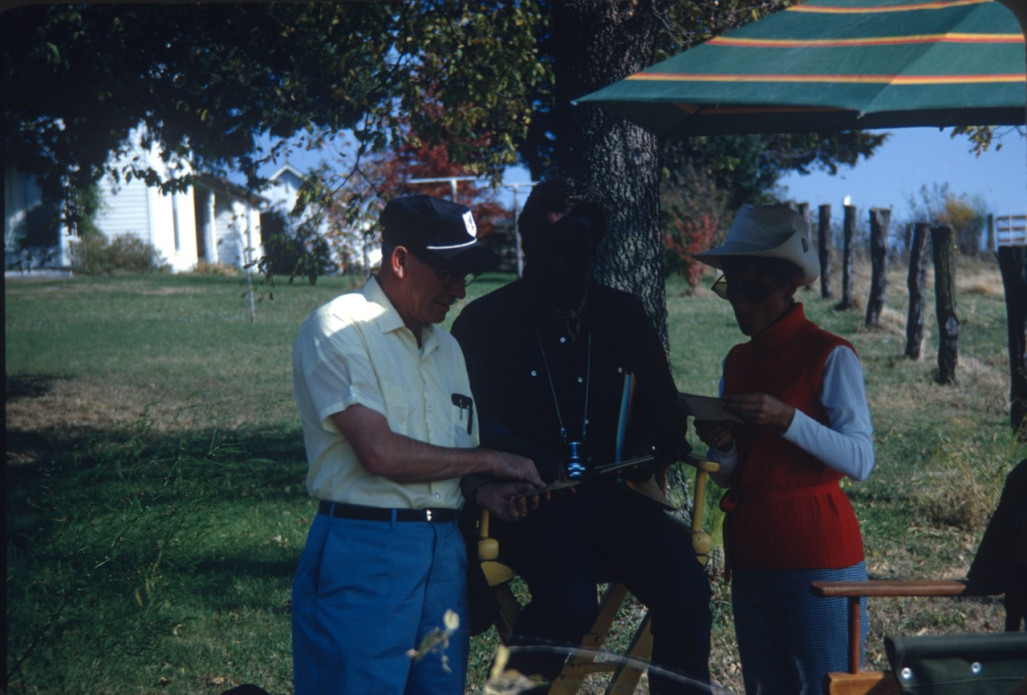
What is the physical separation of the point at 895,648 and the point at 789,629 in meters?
0.52

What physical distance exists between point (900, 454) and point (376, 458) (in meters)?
6.21

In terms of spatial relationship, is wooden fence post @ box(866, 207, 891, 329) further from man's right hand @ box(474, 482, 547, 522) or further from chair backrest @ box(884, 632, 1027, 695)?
chair backrest @ box(884, 632, 1027, 695)

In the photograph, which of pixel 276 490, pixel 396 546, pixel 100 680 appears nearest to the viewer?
pixel 396 546

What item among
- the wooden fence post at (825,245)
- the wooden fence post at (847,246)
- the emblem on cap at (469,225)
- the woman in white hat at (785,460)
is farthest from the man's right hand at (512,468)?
the wooden fence post at (825,245)

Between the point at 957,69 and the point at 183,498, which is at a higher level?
the point at 957,69

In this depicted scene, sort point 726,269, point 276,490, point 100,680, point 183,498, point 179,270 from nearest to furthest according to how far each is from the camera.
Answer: point 726,269, point 100,680, point 183,498, point 276,490, point 179,270

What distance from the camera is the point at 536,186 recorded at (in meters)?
3.23

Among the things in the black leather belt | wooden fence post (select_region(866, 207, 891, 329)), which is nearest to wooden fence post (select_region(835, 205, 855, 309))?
wooden fence post (select_region(866, 207, 891, 329))

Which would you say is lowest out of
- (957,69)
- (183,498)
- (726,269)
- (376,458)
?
(183,498)

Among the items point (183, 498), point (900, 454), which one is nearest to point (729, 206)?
point (900, 454)

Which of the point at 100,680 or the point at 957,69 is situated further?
the point at 100,680

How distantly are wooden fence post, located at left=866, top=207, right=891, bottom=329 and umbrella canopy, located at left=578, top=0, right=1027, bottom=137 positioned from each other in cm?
1208

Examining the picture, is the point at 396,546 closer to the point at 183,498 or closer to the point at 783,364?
the point at 783,364

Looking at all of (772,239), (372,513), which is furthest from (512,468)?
(772,239)
